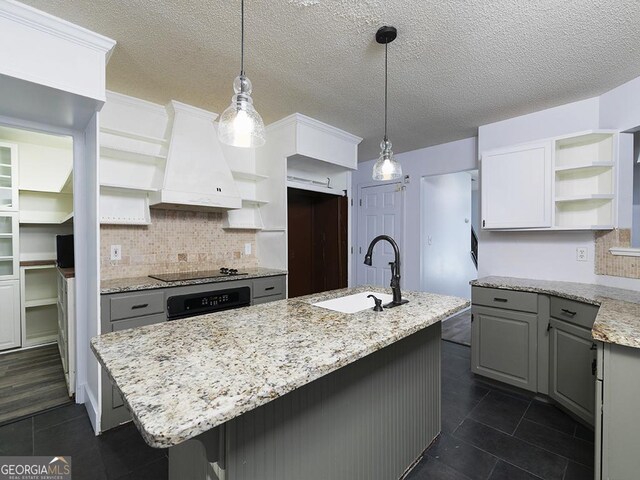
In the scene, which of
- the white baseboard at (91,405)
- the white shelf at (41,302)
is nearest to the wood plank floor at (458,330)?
the white baseboard at (91,405)

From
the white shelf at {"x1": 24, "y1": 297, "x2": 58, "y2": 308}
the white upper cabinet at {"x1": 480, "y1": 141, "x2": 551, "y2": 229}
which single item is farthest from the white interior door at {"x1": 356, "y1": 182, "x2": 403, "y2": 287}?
the white shelf at {"x1": 24, "y1": 297, "x2": 58, "y2": 308}

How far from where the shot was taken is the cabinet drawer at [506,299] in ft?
7.56

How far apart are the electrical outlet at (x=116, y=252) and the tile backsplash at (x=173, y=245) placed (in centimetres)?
2

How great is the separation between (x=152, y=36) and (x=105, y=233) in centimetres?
154

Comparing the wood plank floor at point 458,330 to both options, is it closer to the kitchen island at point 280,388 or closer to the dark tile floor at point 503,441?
the dark tile floor at point 503,441

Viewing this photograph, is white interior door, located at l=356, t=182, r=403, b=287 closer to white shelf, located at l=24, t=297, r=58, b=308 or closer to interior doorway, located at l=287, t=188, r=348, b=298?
interior doorway, located at l=287, t=188, r=348, b=298

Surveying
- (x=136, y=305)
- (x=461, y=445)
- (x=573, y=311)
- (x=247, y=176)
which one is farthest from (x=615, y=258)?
(x=136, y=305)

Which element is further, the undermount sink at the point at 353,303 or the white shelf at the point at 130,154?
the white shelf at the point at 130,154

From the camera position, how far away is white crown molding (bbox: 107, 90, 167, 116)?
240cm

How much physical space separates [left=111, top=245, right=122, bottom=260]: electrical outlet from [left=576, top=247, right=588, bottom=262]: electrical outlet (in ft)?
12.8

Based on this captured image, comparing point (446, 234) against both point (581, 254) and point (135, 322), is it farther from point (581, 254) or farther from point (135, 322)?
point (135, 322)

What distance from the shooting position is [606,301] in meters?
1.82

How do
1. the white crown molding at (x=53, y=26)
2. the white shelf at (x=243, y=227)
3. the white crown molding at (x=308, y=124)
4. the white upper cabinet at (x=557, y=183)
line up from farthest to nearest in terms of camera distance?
the white shelf at (x=243, y=227) < the white crown molding at (x=308, y=124) < the white upper cabinet at (x=557, y=183) < the white crown molding at (x=53, y=26)

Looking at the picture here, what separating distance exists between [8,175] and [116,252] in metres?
1.68
